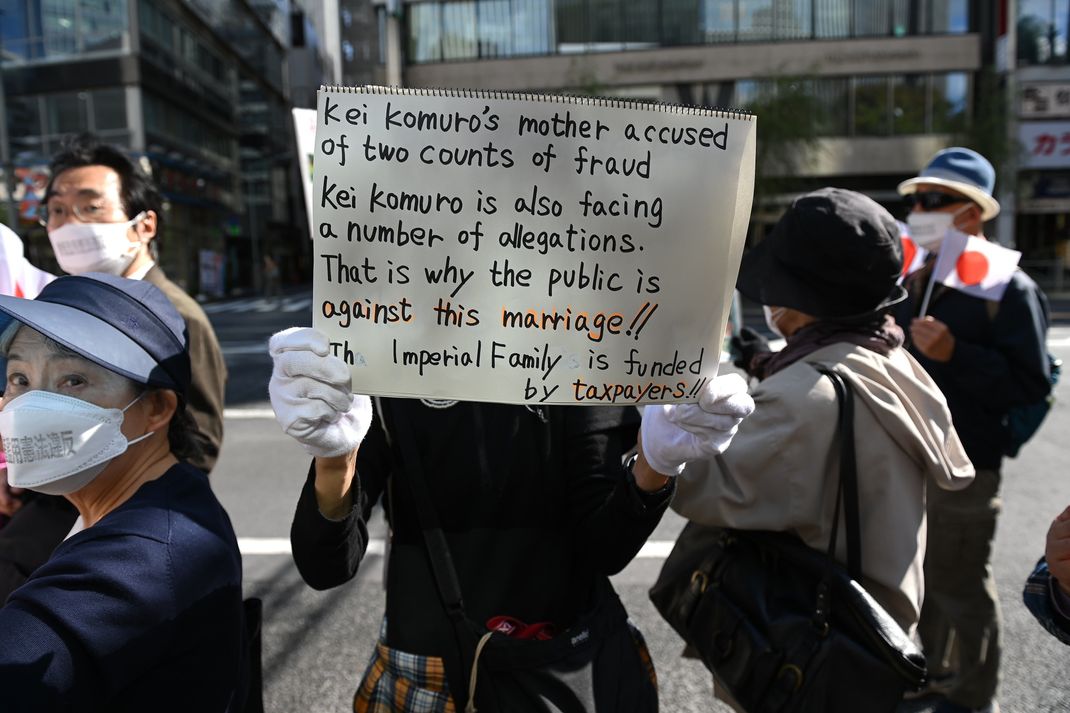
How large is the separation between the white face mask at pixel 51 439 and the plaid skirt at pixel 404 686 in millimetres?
699

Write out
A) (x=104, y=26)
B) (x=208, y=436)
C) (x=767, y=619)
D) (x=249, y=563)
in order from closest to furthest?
(x=767, y=619) → (x=208, y=436) → (x=249, y=563) → (x=104, y=26)

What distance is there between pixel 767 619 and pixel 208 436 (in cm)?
185

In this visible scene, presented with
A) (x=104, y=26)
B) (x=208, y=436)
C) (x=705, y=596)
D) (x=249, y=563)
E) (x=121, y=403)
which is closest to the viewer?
(x=121, y=403)

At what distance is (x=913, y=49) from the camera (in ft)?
90.4

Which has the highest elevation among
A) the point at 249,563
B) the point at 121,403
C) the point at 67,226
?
the point at 67,226

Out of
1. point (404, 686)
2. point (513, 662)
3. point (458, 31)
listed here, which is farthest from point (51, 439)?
point (458, 31)

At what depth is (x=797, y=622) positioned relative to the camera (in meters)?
1.66

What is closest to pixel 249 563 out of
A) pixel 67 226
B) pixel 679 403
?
pixel 67 226

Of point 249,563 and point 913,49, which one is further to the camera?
point 913,49

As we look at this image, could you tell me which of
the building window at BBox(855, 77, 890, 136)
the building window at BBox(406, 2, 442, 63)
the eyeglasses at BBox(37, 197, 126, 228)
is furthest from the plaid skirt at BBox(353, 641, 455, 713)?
the building window at BBox(406, 2, 442, 63)

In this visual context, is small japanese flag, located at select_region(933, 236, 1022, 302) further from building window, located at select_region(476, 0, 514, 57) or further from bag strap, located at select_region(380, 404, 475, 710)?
building window, located at select_region(476, 0, 514, 57)

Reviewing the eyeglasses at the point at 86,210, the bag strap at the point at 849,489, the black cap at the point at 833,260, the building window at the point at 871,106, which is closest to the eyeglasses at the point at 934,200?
the black cap at the point at 833,260

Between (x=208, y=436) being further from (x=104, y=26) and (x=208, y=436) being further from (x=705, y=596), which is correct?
(x=104, y=26)

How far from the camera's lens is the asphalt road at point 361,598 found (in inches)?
116
